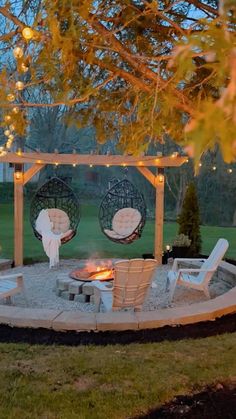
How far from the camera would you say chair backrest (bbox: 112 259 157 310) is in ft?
16.6

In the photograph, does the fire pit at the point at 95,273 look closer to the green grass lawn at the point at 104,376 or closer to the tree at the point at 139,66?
the green grass lawn at the point at 104,376

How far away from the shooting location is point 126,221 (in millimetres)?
8859

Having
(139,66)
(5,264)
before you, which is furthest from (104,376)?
(5,264)

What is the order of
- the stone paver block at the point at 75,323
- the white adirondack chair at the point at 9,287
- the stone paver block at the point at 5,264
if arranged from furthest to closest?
1. the stone paver block at the point at 5,264
2. the white adirondack chair at the point at 9,287
3. the stone paver block at the point at 75,323

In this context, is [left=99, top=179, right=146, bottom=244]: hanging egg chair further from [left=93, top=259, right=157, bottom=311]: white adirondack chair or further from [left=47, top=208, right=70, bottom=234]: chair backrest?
[left=93, top=259, right=157, bottom=311]: white adirondack chair

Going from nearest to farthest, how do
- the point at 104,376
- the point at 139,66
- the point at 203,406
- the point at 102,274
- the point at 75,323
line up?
the point at 203,406, the point at 139,66, the point at 104,376, the point at 75,323, the point at 102,274

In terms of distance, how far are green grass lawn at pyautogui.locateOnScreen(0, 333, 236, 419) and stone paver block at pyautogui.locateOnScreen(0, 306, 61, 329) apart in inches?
22.6

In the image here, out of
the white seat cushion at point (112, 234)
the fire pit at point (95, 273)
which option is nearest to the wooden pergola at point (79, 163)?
the white seat cushion at point (112, 234)

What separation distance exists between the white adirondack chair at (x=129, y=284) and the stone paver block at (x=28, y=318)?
0.80 m

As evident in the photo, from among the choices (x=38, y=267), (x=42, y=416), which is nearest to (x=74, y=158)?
(x=38, y=267)

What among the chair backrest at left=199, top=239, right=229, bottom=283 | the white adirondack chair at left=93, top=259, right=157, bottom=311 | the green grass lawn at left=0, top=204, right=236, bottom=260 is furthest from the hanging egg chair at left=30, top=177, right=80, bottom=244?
the white adirondack chair at left=93, top=259, right=157, bottom=311

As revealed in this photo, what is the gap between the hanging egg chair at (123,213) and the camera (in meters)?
A: 8.65

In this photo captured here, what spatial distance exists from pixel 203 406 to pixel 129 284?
2.40m

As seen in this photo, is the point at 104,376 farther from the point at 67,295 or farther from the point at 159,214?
the point at 159,214
